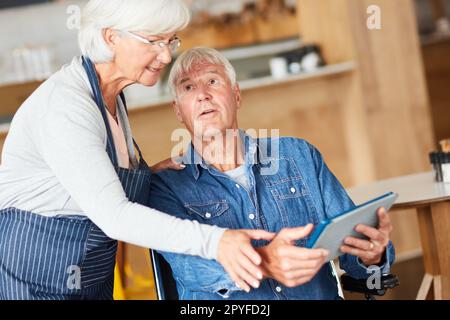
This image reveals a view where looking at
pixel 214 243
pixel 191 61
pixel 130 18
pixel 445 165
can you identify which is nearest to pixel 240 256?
pixel 214 243

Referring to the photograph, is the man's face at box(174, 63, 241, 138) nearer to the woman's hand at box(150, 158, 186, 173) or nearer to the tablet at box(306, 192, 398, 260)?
the woman's hand at box(150, 158, 186, 173)

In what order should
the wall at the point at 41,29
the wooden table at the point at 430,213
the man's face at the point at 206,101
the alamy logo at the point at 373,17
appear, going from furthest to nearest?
the wall at the point at 41,29
the alamy logo at the point at 373,17
the wooden table at the point at 430,213
the man's face at the point at 206,101

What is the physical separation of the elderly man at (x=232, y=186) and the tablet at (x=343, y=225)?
14 cm

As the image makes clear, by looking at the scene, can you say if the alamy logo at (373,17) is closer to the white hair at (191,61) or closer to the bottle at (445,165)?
the bottle at (445,165)

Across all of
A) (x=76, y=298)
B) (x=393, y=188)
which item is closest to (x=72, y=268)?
(x=76, y=298)

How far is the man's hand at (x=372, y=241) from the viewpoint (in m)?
2.00

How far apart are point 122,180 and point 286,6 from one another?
5.04m

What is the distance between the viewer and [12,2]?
635 centimetres

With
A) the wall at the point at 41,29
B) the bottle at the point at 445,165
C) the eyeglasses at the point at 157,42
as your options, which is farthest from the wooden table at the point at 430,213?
the wall at the point at 41,29

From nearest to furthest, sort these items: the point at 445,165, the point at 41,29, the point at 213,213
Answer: the point at 213,213 < the point at 445,165 < the point at 41,29

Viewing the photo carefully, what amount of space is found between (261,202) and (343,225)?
44cm

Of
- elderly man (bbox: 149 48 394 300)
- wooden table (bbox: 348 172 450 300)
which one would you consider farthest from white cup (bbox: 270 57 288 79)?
elderly man (bbox: 149 48 394 300)

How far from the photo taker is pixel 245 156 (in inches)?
94.0

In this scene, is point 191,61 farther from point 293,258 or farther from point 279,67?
point 279,67
